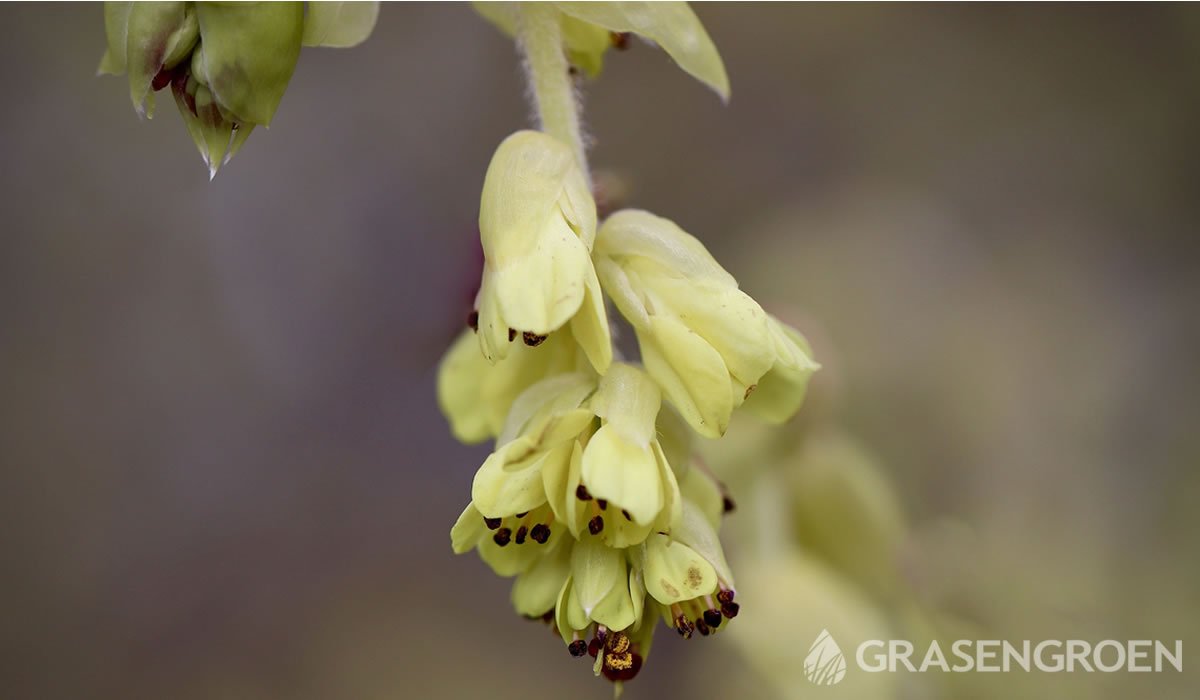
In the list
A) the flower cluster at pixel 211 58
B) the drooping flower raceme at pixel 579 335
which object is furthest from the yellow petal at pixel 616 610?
the flower cluster at pixel 211 58

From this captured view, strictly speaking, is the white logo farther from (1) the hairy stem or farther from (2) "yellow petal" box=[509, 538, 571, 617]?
(1) the hairy stem

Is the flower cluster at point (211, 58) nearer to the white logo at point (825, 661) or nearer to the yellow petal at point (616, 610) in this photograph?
the yellow petal at point (616, 610)

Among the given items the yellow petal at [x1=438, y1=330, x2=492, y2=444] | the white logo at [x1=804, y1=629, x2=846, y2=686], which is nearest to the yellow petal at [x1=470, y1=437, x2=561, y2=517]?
the yellow petal at [x1=438, y1=330, x2=492, y2=444]

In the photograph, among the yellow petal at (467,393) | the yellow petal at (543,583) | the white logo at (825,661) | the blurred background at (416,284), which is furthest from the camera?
the blurred background at (416,284)

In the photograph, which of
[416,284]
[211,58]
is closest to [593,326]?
[211,58]

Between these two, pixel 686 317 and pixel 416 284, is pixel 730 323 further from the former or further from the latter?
pixel 416 284

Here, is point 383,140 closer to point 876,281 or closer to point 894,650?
point 876,281
